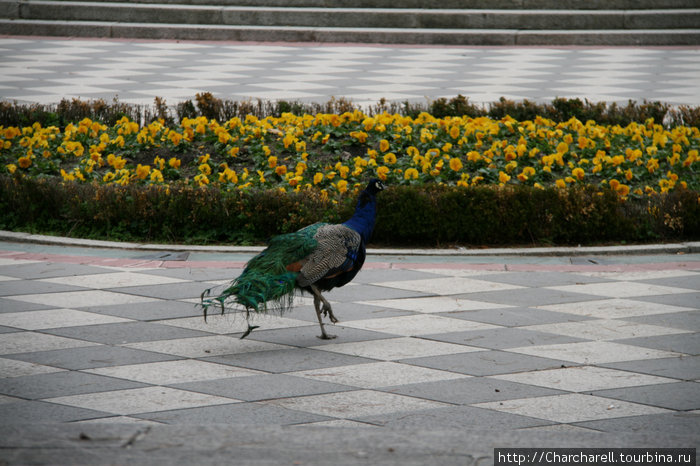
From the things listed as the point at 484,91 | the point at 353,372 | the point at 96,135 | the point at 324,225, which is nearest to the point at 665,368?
the point at 353,372

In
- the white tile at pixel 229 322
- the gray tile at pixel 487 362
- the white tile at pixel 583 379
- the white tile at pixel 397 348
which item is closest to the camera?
the white tile at pixel 583 379

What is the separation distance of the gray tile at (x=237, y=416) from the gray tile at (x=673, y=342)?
2337 millimetres

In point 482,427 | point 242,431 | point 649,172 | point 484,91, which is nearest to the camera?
point 242,431

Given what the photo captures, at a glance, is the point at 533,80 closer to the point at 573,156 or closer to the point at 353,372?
the point at 573,156

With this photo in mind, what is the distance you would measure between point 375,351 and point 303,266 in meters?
0.70

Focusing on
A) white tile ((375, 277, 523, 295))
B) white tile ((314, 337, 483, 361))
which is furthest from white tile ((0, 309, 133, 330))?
white tile ((375, 277, 523, 295))

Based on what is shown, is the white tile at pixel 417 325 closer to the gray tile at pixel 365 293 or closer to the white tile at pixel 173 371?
the gray tile at pixel 365 293

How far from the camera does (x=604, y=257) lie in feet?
26.7

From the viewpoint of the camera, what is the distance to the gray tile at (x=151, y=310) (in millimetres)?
6555

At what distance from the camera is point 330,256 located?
600 cm

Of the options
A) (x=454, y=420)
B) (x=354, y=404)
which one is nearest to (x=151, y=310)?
(x=354, y=404)

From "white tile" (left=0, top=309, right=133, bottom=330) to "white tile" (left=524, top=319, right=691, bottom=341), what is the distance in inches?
114

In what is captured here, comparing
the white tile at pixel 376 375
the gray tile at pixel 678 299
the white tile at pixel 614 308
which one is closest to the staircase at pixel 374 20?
the gray tile at pixel 678 299

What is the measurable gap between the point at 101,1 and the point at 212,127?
482 inches
